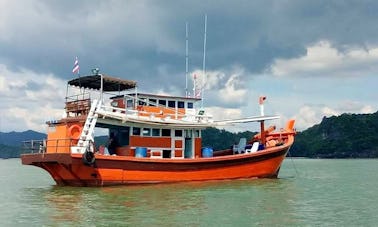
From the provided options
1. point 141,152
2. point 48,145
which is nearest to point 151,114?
point 141,152

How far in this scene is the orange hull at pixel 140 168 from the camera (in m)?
21.3

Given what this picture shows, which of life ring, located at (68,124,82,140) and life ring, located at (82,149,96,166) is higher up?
life ring, located at (68,124,82,140)

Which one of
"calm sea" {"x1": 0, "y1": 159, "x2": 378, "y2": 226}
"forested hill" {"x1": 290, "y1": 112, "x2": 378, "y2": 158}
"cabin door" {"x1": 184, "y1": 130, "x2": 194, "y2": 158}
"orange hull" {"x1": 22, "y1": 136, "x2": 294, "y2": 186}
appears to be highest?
"forested hill" {"x1": 290, "y1": 112, "x2": 378, "y2": 158}

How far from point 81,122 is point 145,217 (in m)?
8.93

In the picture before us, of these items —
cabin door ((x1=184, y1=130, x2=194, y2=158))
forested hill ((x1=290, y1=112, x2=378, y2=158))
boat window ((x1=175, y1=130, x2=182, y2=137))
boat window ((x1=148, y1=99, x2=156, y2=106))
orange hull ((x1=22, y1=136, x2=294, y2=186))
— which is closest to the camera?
orange hull ((x1=22, y1=136, x2=294, y2=186))

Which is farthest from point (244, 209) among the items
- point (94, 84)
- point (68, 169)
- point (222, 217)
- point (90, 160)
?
point (94, 84)

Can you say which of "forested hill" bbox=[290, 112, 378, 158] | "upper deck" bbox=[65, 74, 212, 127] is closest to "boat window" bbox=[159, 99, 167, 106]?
"upper deck" bbox=[65, 74, 212, 127]

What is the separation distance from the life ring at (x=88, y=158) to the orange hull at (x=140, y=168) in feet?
0.81

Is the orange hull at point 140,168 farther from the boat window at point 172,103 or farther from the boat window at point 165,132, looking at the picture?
the boat window at point 172,103

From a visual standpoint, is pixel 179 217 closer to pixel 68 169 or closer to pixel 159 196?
pixel 159 196

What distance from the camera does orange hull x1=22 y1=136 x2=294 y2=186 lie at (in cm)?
2127

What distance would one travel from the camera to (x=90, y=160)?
20.6 meters

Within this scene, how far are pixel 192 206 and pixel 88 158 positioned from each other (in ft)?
20.1

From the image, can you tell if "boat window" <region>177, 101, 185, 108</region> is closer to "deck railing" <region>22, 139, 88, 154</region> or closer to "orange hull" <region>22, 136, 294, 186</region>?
"orange hull" <region>22, 136, 294, 186</region>
